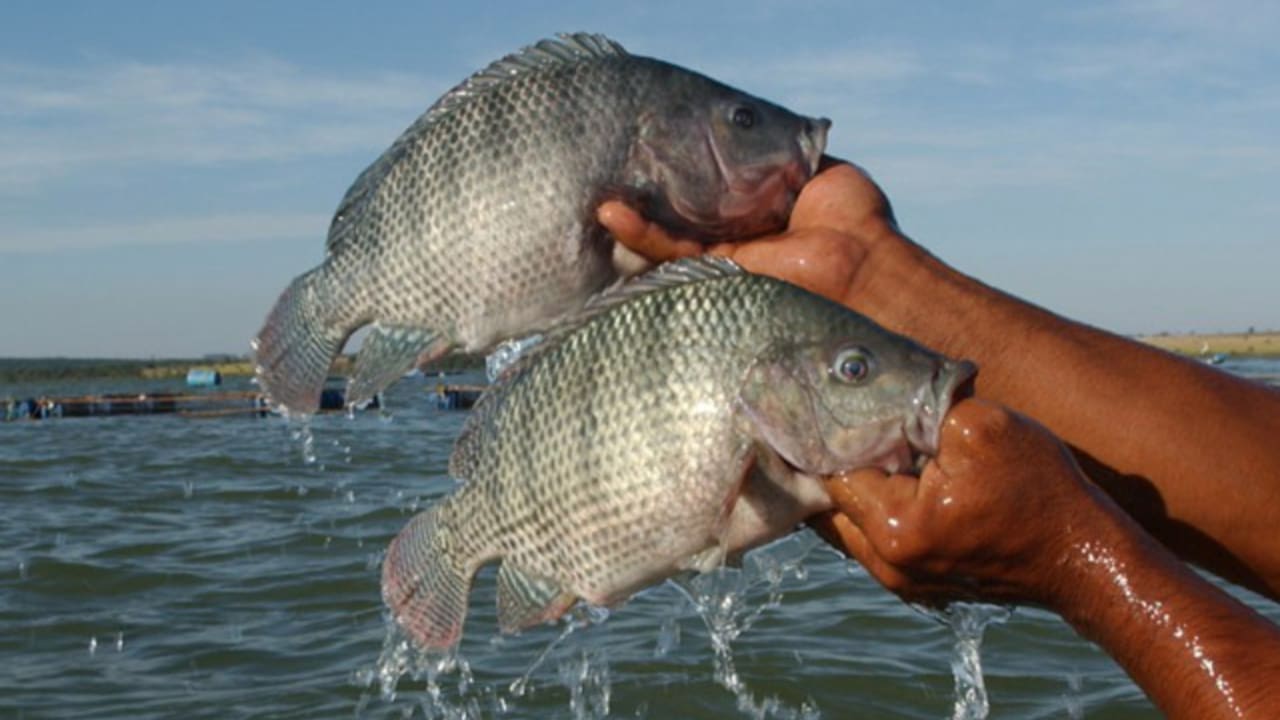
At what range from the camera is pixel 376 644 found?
9508 millimetres

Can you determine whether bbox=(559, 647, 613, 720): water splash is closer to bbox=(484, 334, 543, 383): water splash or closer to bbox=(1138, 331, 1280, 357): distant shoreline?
bbox=(484, 334, 543, 383): water splash

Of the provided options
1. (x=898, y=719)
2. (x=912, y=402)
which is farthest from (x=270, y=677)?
(x=912, y=402)

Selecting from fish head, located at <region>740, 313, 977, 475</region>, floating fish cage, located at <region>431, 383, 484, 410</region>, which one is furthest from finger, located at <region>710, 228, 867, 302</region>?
floating fish cage, located at <region>431, 383, 484, 410</region>

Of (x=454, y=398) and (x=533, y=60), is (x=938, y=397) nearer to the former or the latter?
(x=533, y=60)

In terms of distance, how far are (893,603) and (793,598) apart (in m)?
0.78

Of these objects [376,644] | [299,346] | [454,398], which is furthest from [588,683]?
[454,398]

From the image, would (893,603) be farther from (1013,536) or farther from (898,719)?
(1013,536)

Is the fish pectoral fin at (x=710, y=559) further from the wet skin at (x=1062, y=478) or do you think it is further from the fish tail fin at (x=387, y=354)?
the fish tail fin at (x=387, y=354)

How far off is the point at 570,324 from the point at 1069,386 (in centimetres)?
118

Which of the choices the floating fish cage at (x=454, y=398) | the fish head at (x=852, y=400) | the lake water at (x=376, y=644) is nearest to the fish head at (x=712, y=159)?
the fish head at (x=852, y=400)

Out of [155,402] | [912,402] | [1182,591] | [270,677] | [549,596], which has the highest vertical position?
[912,402]

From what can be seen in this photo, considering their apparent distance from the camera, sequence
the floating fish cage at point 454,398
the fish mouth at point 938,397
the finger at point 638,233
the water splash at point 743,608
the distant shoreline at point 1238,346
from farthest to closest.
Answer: the distant shoreline at point 1238,346
the floating fish cage at point 454,398
the water splash at point 743,608
the finger at point 638,233
the fish mouth at point 938,397

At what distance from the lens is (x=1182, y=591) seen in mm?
2623

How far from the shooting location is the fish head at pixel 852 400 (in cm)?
275
